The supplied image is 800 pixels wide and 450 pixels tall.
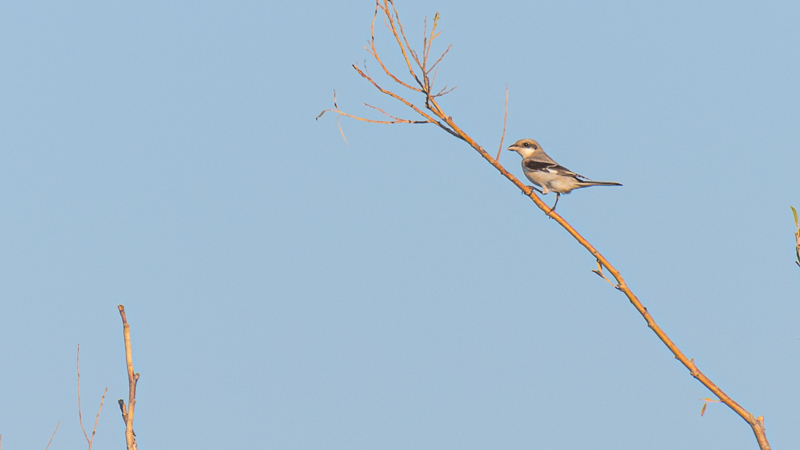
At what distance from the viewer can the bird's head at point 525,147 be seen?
14148mm

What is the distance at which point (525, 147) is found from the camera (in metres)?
14.3

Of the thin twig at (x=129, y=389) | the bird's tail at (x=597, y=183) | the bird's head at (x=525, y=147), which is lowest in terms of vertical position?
the thin twig at (x=129, y=389)

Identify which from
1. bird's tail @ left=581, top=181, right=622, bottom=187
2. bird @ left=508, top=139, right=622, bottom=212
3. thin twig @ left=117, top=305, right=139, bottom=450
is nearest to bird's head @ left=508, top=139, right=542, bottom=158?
bird @ left=508, top=139, right=622, bottom=212

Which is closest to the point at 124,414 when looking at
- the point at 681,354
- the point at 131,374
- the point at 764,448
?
the point at 131,374

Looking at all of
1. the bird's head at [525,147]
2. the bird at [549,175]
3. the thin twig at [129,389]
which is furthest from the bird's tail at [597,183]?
the thin twig at [129,389]

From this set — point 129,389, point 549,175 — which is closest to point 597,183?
point 549,175

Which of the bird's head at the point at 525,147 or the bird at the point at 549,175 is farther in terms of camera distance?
the bird's head at the point at 525,147

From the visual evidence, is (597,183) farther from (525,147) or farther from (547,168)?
(525,147)

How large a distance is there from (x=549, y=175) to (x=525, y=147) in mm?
1754

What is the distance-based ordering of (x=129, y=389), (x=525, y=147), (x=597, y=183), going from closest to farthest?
(x=129, y=389)
(x=597, y=183)
(x=525, y=147)

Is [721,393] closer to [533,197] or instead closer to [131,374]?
[533,197]

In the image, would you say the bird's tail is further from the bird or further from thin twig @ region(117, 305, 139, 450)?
thin twig @ region(117, 305, 139, 450)

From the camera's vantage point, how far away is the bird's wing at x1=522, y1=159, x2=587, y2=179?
12.3 metres

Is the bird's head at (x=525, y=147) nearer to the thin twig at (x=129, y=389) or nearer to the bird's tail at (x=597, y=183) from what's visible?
the bird's tail at (x=597, y=183)
